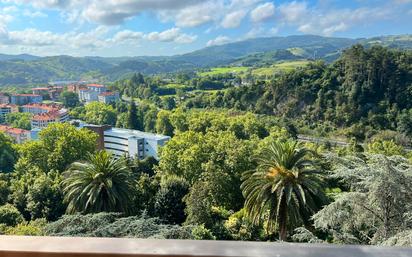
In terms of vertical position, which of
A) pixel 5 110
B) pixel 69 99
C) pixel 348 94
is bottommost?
pixel 5 110

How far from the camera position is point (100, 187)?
12.1 meters

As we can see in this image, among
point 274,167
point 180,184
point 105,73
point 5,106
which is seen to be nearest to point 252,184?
point 274,167

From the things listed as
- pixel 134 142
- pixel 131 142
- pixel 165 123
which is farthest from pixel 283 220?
pixel 165 123

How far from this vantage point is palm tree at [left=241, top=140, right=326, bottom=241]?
10.2 m

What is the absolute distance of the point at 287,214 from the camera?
1032cm

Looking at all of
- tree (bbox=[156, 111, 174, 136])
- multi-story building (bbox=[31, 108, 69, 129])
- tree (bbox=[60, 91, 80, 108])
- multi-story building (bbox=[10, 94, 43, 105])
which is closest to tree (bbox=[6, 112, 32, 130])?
multi-story building (bbox=[31, 108, 69, 129])

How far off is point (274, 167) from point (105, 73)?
13476 cm

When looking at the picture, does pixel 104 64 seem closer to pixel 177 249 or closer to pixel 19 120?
pixel 19 120

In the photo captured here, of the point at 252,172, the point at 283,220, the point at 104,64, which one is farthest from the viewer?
the point at 104,64

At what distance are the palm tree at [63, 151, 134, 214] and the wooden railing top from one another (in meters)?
11.4

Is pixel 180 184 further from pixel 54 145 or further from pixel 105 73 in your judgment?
pixel 105 73

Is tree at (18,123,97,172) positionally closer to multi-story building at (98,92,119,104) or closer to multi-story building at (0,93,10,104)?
multi-story building at (98,92,119,104)

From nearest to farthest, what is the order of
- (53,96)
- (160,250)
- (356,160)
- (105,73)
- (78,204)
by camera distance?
(160,250), (356,160), (78,204), (53,96), (105,73)

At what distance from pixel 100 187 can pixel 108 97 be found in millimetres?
66623
